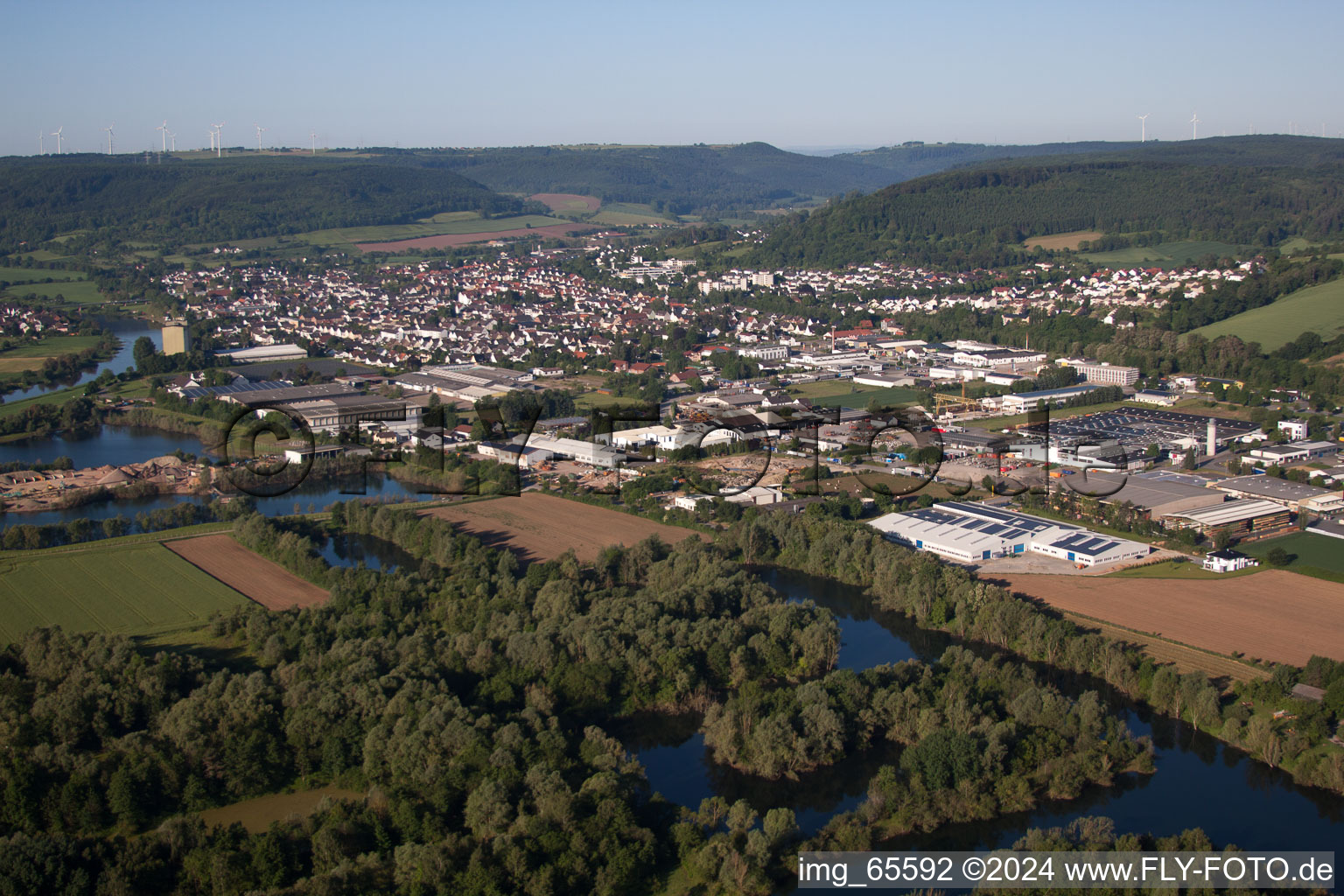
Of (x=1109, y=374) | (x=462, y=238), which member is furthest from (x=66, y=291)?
(x=1109, y=374)

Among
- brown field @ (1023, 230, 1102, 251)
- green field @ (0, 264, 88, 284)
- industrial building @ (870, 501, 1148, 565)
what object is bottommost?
industrial building @ (870, 501, 1148, 565)

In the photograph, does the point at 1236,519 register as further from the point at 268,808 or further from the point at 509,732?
the point at 268,808

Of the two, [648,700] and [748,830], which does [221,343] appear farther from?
[748,830]

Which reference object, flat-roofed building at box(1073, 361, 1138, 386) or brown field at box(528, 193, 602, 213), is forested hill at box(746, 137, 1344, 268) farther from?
brown field at box(528, 193, 602, 213)

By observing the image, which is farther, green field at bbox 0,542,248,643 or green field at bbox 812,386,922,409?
green field at bbox 812,386,922,409

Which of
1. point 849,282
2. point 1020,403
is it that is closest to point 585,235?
point 849,282

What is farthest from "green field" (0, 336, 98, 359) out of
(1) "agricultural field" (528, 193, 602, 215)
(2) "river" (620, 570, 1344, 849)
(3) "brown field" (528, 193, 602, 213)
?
(3) "brown field" (528, 193, 602, 213)
